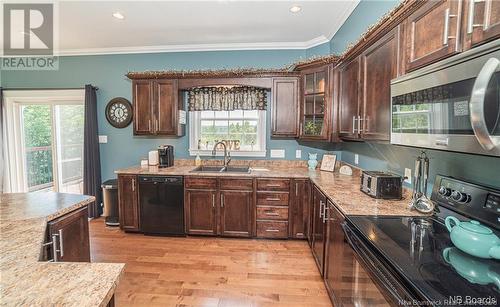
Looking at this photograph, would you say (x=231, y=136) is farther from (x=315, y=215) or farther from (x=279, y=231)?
(x=315, y=215)

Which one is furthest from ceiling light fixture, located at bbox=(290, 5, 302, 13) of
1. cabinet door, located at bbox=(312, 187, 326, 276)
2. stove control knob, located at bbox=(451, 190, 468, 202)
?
stove control knob, located at bbox=(451, 190, 468, 202)

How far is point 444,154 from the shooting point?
5.03 feet

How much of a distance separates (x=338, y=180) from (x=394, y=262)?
5.89ft

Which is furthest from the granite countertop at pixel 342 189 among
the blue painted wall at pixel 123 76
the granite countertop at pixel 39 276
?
the granite countertop at pixel 39 276

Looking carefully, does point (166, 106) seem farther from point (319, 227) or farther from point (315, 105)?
point (319, 227)

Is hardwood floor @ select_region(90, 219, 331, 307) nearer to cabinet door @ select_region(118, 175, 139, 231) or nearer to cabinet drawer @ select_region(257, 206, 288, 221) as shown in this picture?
cabinet door @ select_region(118, 175, 139, 231)

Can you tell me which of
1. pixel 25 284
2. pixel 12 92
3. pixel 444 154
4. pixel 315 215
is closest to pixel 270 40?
pixel 315 215

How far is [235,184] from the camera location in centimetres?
318

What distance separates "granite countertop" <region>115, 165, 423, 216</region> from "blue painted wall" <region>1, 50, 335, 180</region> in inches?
20.9

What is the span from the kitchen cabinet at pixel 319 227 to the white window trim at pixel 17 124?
164 inches

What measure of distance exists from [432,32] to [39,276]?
6.66 feet

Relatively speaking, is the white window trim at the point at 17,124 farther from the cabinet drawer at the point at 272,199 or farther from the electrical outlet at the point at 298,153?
the electrical outlet at the point at 298,153

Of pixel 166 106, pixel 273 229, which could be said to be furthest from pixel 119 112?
pixel 273 229

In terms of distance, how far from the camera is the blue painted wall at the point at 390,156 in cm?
126
